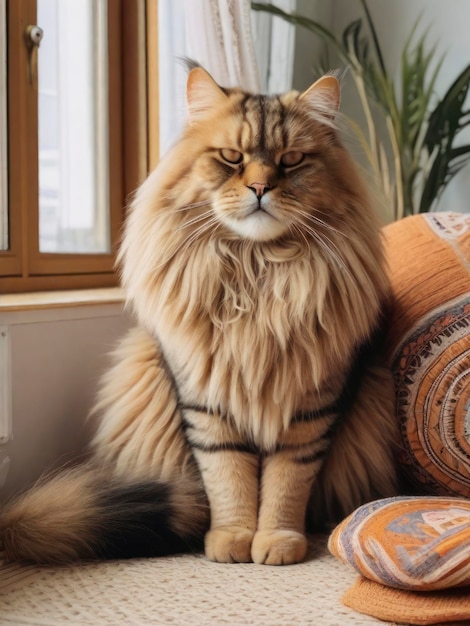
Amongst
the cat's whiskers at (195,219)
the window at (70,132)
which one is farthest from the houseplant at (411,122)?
the cat's whiskers at (195,219)

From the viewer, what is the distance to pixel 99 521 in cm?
137

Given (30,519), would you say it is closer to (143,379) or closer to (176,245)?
(143,379)

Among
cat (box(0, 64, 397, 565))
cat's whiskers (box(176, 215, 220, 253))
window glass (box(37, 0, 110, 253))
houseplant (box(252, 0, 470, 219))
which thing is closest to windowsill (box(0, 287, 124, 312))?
window glass (box(37, 0, 110, 253))

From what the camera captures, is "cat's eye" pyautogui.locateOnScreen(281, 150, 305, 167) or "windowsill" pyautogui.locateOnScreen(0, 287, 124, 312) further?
"windowsill" pyautogui.locateOnScreen(0, 287, 124, 312)

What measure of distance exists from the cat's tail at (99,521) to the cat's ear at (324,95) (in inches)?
29.7

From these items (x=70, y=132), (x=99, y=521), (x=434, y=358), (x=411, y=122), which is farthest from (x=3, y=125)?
(x=411, y=122)

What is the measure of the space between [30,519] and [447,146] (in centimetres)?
180

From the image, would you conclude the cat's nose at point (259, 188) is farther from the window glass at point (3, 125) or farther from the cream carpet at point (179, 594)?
the window glass at point (3, 125)

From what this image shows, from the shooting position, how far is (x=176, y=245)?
1.47m

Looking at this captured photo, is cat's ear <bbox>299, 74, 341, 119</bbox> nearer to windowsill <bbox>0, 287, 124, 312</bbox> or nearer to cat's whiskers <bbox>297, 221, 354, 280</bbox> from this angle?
cat's whiskers <bbox>297, 221, 354, 280</bbox>

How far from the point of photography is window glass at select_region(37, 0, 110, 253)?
214cm

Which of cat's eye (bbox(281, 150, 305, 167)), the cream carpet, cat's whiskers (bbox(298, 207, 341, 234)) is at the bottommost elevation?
the cream carpet

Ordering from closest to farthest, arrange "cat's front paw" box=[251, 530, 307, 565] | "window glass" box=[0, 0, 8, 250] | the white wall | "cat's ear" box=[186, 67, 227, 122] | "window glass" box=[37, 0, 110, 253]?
1. "cat's front paw" box=[251, 530, 307, 565]
2. "cat's ear" box=[186, 67, 227, 122]
3. the white wall
4. "window glass" box=[0, 0, 8, 250]
5. "window glass" box=[37, 0, 110, 253]

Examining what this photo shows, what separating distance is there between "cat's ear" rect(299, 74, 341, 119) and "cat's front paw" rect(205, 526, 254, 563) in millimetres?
792
